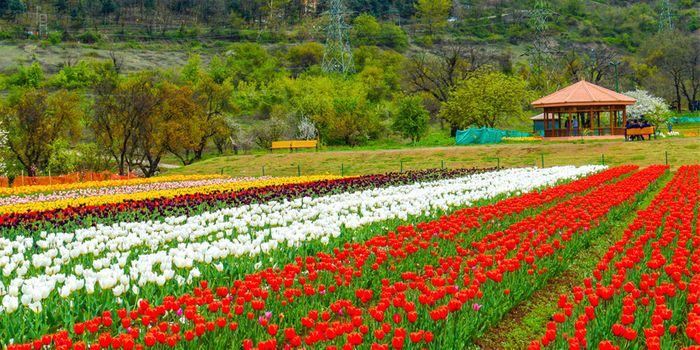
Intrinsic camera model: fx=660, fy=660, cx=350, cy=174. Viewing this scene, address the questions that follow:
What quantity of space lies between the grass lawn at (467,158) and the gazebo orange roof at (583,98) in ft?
24.1

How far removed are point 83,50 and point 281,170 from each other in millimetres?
96901

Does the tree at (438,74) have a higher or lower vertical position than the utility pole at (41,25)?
lower

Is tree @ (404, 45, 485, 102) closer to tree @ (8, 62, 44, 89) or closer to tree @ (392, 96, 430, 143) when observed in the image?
tree @ (392, 96, 430, 143)

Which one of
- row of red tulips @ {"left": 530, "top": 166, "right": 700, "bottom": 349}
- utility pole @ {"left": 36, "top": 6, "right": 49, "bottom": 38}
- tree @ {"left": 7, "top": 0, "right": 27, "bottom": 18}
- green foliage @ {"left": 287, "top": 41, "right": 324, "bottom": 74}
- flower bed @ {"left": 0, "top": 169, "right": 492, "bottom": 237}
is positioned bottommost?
row of red tulips @ {"left": 530, "top": 166, "right": 700, "bottom": 349}

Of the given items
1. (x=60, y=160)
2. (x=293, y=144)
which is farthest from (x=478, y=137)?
(x=60, y=160)

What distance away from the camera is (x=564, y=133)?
4706 cm

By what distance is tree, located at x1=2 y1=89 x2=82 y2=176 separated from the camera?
4272 cm

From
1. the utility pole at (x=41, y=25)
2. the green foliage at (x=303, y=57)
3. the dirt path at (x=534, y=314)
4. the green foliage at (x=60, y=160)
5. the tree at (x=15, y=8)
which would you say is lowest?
the dirt path at (x=534, y=314)

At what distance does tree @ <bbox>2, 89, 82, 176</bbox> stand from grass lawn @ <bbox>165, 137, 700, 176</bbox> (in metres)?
9.33

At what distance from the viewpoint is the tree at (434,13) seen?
16950 centimetres

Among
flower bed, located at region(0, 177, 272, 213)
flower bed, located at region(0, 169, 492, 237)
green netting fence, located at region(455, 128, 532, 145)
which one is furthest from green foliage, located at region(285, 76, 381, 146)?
flower bed, located at region(0, 169, 492, 237)

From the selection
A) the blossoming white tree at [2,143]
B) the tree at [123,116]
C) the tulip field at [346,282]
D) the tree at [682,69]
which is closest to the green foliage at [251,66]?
the tree at [682,69]

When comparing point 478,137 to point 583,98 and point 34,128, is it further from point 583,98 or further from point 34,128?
point 34,128

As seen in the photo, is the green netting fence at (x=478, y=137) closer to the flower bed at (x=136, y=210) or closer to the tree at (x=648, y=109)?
the tree at (x=648, y=109)
